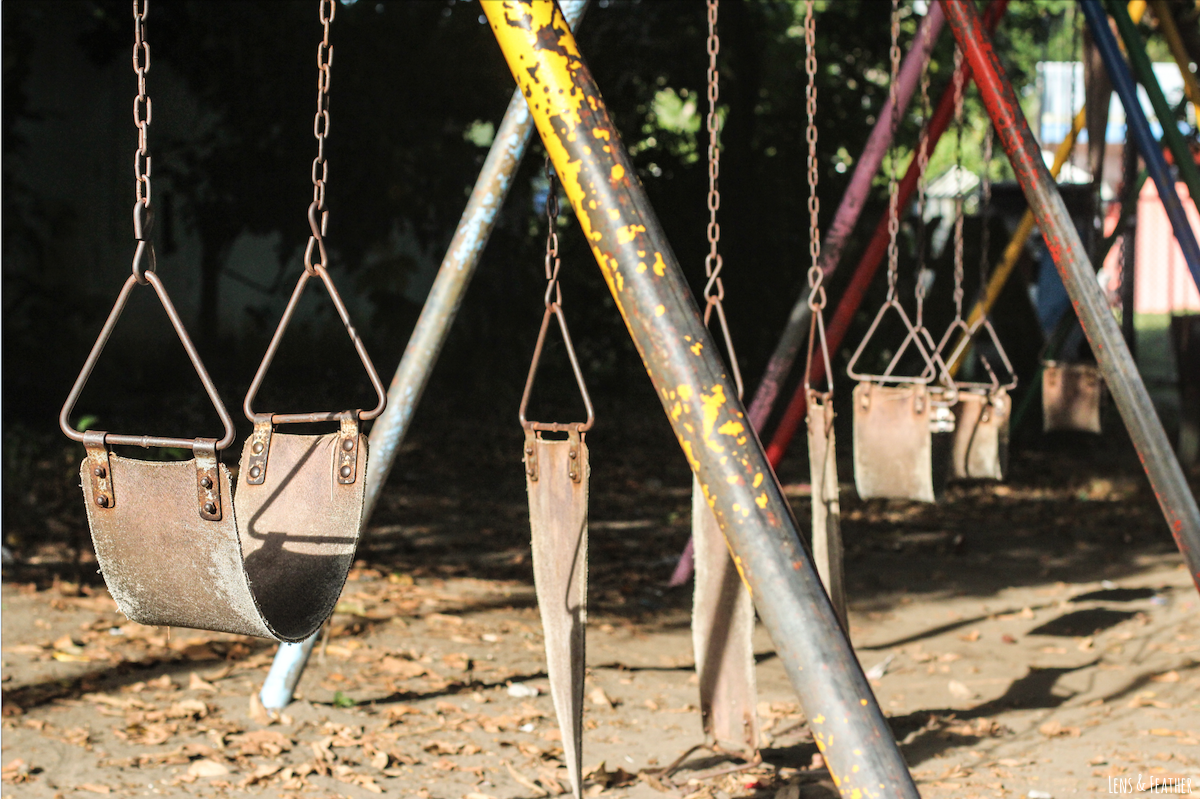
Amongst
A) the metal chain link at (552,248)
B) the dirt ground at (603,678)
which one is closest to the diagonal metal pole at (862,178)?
the dirt ground at (603,678)

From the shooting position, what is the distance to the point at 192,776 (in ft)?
9.65

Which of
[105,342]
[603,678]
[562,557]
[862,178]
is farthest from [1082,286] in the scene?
[105,342]

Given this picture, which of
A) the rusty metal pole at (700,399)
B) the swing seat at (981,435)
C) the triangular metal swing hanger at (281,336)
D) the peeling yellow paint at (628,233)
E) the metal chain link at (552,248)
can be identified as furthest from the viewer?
the swing seat at (981,435)

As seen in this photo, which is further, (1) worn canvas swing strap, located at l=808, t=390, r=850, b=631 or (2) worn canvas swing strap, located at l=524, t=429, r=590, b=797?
(1) worn canvas swing strap, located at l=808, t=390, r=850, b=631

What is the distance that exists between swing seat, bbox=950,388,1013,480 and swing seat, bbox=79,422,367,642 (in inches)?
95.1

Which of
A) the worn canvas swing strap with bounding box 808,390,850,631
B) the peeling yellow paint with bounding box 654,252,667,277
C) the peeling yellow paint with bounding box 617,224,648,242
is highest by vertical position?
the peeling yellow paint with bounding box 617,224,648,242

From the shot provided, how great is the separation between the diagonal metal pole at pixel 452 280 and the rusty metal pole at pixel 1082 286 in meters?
1.08

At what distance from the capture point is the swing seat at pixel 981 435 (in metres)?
3.64

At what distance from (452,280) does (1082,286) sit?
69.2 inches

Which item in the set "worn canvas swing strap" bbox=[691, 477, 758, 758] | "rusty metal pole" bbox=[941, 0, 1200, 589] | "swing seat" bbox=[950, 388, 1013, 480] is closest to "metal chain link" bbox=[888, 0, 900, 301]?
"rusty metal pole" bbox=[941, 0, 1200, 589]

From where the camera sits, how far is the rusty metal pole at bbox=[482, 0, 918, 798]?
59.7 inches

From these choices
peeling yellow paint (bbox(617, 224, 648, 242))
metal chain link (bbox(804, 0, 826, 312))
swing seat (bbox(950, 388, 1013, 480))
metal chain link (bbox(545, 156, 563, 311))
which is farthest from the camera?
swing seat (bbox(950, 388, 1013, 480))

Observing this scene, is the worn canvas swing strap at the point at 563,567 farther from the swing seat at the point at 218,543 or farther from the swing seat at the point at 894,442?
the swing seat at the point at 894,442

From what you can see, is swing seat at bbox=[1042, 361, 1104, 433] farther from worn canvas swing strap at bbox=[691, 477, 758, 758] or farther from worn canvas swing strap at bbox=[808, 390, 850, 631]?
worn canvas swing strap at bbox=[691, 477, 758, 758]
